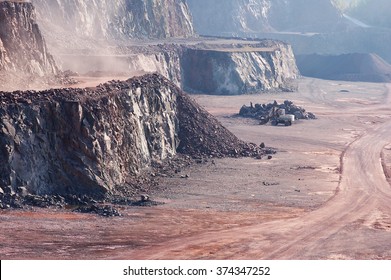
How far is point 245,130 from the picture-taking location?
75.8 metres

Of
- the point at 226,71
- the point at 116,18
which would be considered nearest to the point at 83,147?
the point at 226,71

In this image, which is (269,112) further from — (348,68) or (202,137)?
(348,68)

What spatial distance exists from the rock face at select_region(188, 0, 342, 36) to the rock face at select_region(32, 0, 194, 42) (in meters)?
30.3

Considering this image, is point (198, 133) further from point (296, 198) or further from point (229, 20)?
point (229, 20)

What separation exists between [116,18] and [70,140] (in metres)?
69.9

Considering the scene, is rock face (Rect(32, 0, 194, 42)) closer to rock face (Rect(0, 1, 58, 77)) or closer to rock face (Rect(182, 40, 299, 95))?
rock face (Rect(182, 40, 299, 95))

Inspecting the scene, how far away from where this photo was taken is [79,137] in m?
43.1

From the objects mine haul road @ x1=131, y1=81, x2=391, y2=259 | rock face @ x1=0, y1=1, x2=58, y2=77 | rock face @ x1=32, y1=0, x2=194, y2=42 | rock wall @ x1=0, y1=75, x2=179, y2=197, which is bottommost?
mine haul road @ x1=131, y1=81, x2=391, y2=259

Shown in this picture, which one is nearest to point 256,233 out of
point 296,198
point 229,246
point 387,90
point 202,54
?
point 229,246

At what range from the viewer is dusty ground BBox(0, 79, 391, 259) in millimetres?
34125

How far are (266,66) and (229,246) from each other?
83.0m

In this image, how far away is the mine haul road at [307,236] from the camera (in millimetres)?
33969

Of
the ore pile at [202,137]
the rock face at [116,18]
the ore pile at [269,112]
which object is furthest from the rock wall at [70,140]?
the rock face at [116,18]

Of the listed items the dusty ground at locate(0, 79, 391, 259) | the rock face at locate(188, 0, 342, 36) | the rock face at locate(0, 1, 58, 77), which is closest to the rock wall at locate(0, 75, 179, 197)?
the dusty ground at locate(0, 79, 391, 259)
